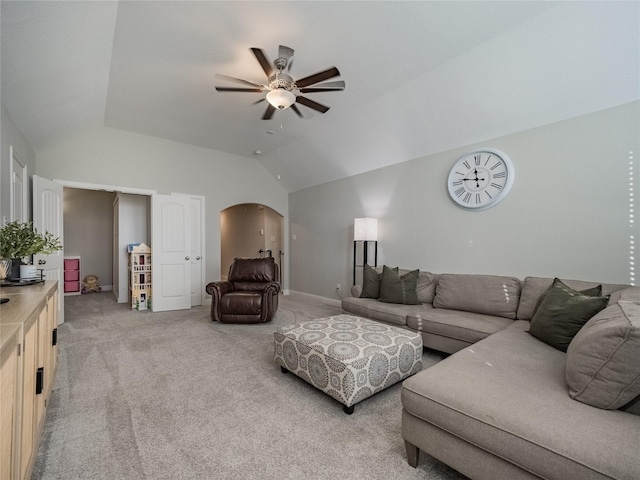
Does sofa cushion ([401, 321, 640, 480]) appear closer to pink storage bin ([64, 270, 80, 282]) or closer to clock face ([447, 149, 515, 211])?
clock face ([447, 149, 515, 211])

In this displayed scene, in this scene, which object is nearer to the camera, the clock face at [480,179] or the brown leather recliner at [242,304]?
the clock face at [480,179]

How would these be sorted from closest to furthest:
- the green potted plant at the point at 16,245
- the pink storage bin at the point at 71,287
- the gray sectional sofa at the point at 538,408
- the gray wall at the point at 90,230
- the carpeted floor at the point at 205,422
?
1. the gray sectional sofa at the point at 538,408
2. the carpeted floor at the point at 205,422
3. the green potted plant at the point at 16,245
4. the pink storage bin at the point at 71,287
5. the gray wall at the point at 90,230

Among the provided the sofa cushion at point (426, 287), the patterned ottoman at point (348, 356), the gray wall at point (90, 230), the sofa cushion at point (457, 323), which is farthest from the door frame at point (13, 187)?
the sofa cushion at point (426, 287)

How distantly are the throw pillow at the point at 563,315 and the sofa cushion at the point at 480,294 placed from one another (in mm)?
743

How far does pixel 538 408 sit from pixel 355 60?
312 centimetres

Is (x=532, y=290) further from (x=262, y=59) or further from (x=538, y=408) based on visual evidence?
(x=262, y=59)

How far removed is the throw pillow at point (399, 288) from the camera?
3.61 m

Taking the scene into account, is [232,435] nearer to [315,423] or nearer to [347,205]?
[315,423]

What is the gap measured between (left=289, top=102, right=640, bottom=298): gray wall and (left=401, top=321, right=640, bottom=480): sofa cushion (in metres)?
1.67

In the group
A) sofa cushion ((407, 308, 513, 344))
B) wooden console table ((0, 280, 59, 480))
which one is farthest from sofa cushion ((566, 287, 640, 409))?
wooden console table ((0, 280, 59, 480))

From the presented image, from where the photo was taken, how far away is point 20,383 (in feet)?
3.70

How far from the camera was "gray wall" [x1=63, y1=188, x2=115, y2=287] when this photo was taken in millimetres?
7039

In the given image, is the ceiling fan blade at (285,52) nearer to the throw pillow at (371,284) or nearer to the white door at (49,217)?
the throw pillow at (371,284)

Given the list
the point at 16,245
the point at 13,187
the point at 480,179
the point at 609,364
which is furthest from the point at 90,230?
the point at 609,364
